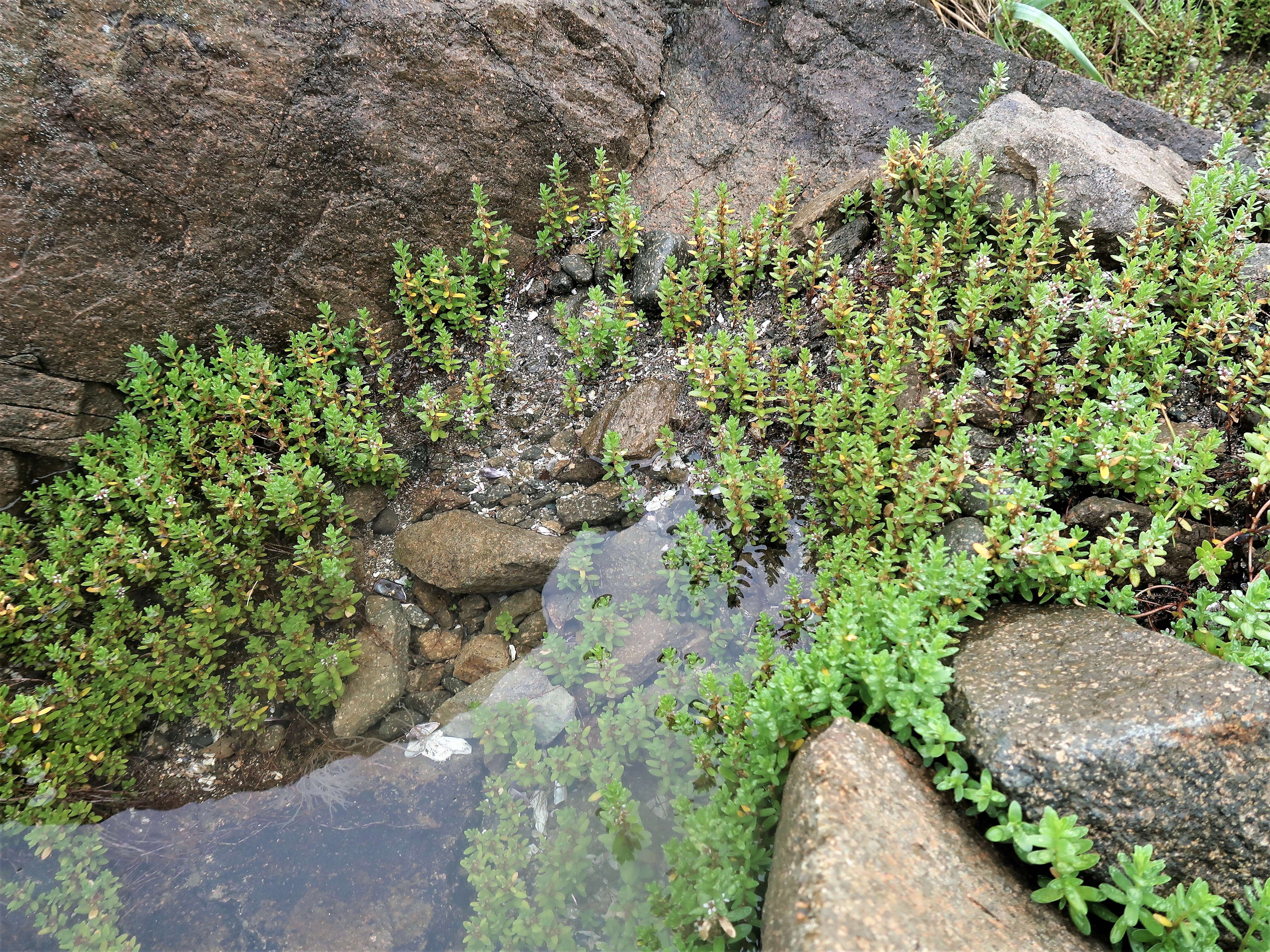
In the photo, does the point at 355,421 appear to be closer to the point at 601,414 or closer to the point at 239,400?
the point at 239,400

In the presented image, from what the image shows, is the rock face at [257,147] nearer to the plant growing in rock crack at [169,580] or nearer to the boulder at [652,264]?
the plant growing in rock crack at [169,580]

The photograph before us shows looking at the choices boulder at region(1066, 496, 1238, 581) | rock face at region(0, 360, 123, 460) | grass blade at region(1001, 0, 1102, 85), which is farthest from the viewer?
grass blade at region(1001, 0, 1102, 85)

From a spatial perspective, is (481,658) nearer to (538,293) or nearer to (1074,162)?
(538,293)

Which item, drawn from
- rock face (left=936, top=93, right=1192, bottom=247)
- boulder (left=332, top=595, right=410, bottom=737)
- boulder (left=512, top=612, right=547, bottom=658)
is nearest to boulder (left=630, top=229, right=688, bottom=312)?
rock face (left=936, top=93, right=1192, bottom=247)

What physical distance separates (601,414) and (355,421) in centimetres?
171

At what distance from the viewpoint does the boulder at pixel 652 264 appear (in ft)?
19.7

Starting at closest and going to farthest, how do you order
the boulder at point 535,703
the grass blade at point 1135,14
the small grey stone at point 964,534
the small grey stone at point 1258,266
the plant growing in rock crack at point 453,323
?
the small grey stone at point 964,534, the boulder at point 535,703, the small grey stone at point 1258,266, the plant growing in rock crack at point 453,323, the grass blade at point 1135,14

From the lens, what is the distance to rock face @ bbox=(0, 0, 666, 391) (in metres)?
4.92

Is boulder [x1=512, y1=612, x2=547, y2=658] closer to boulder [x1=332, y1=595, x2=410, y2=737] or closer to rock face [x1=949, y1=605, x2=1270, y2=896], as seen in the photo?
boulder [x1=332, y1=595, x2=410, y2=737]

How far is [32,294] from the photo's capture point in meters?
5.00

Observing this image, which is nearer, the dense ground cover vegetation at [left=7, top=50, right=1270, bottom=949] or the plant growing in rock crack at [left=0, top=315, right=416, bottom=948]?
the dense ground cover vegetation at [left=7, top=50, right=1270, bottom=949]

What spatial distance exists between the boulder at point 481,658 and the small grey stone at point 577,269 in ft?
9.90

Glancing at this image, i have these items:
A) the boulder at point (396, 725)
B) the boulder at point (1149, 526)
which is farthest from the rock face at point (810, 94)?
the boulder at point (396, 725)

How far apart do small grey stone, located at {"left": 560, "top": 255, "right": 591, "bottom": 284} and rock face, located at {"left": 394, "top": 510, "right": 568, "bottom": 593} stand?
2.28 meters
